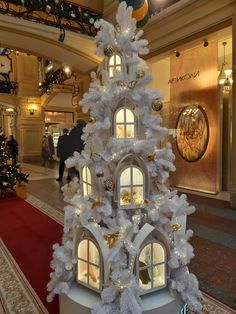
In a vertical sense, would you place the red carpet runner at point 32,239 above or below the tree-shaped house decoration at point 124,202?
below

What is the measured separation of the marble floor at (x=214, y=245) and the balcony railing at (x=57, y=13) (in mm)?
4101

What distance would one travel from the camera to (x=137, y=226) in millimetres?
1577

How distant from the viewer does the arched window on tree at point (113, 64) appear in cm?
173

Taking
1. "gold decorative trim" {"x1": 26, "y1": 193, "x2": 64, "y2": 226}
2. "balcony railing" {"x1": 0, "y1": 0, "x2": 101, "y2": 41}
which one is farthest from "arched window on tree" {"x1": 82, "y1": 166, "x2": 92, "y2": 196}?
"balcony railing" {"x1": 0, "y1": 0, "x2": 101, "y2": 41}

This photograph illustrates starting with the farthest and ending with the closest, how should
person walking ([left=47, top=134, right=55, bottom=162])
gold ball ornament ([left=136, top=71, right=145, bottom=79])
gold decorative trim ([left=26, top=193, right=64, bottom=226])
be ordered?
person walking ([left=47, top=134, right=55, bottom=162]) < gold decorative trim ([left=26, top=193, right=64, bottom=226]) < gold ball ornament ([left=136, top=71, right=145, bottom=79])

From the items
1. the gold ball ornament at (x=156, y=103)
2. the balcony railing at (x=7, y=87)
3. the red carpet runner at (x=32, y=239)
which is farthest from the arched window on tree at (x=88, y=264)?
the balcony railing at (x=7, y=87)

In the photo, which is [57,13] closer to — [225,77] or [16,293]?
[225,77]

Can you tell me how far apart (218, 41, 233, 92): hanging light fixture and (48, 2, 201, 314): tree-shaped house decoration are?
4.80 m

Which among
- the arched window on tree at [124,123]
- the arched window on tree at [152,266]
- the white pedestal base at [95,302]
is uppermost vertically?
the arched window on tree at [124,123]

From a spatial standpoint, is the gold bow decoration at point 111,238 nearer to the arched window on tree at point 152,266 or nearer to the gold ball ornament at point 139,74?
the arched window on tree at point 152,266

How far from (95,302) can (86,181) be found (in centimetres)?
70

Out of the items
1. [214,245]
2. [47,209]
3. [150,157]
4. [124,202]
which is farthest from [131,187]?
[47,209]

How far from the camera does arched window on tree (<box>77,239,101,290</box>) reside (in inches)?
63.0

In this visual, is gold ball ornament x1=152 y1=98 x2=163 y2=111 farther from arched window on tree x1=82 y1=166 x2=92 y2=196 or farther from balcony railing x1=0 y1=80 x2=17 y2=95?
balcony railing x1=0 y1=80 x2=17 y2=95
